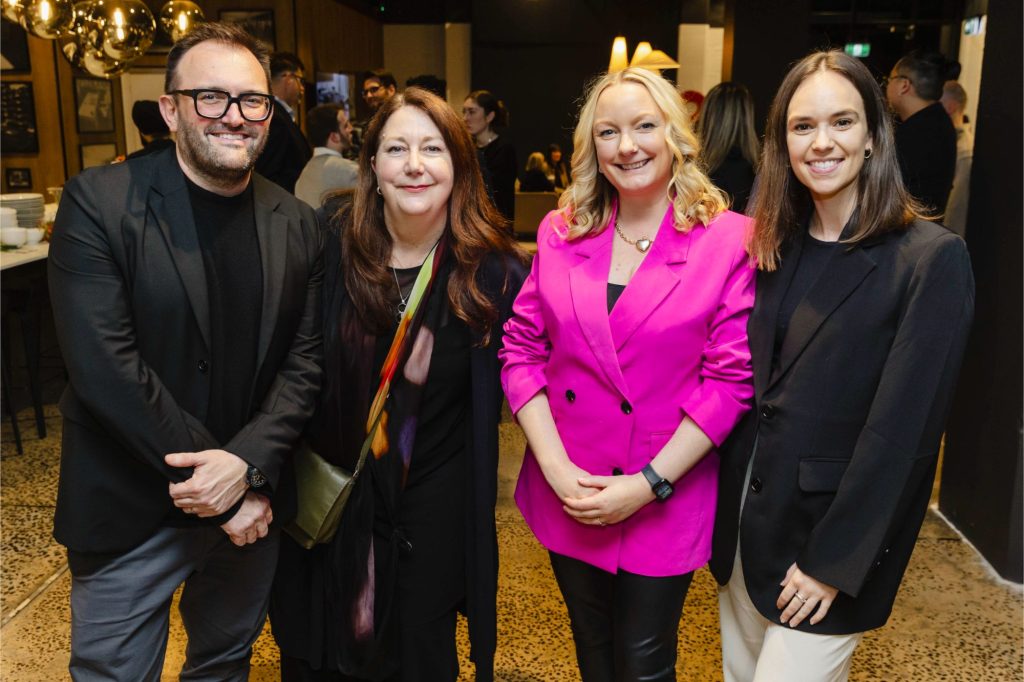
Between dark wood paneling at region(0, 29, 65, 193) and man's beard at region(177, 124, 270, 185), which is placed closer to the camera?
man's beard at region(177, 124, 270, 185)

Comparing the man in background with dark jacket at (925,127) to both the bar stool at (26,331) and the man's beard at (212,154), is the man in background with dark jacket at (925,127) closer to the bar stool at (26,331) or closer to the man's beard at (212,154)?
the man's beard at (212,154)

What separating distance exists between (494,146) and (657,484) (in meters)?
3.47

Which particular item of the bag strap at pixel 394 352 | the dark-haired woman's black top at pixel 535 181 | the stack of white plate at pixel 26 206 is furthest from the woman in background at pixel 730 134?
the dark-haired woman's black top at pixel 535 181

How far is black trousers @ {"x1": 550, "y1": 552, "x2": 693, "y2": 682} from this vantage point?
1.89 metres

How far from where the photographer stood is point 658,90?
71.6 inches

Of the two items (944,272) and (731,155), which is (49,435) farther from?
(944,272)

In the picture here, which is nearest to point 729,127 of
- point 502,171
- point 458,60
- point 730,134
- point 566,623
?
point 730,134

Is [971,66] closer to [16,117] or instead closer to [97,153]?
[97,153]

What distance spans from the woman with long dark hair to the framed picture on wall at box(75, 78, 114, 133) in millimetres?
7763

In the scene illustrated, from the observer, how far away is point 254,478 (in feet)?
6.09

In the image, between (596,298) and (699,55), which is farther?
(699,55)

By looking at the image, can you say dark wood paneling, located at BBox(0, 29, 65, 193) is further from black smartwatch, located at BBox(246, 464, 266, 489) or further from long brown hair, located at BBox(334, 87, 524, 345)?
black smartwatch, located at BBox(246, 464, 266, 489)

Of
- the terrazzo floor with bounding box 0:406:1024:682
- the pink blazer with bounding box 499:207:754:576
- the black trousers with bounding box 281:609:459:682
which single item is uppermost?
the pink blazer with bounding box 499:207:754:576

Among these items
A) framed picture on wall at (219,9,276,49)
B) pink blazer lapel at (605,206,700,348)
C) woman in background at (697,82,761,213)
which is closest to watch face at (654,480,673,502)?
pink blazer lapel at (605,206,700,348)
